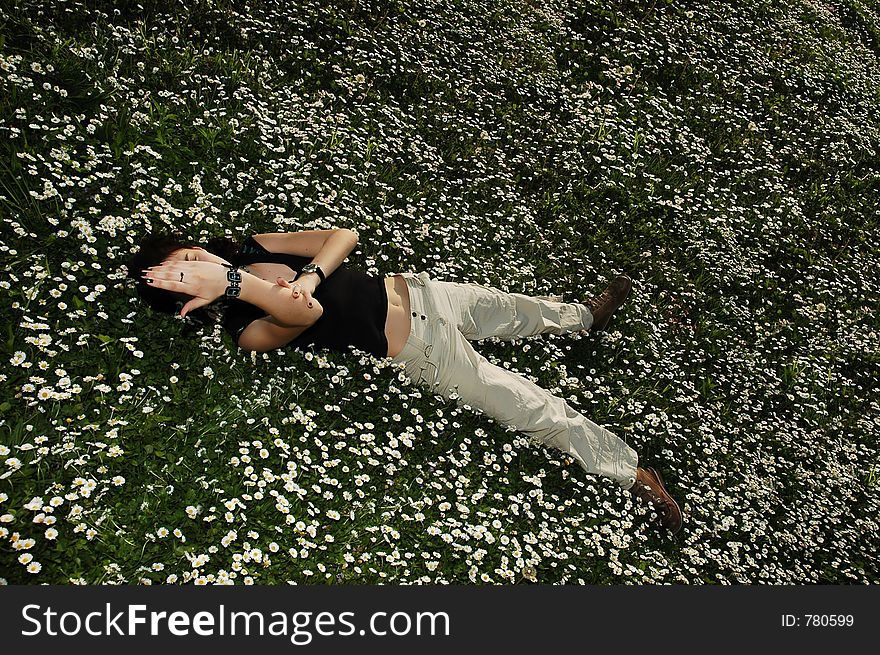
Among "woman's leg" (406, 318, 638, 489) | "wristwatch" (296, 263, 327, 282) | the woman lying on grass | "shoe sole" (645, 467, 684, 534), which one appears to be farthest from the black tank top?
"shoe sole" (645, 467, 684, 534)

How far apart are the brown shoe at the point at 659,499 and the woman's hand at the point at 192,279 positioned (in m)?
3.48

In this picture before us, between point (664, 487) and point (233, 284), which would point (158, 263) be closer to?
point (233, 284)

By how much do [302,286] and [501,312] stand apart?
202 cm

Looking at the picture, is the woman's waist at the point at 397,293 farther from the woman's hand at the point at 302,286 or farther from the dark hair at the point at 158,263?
the dark hair at the point at 158,263

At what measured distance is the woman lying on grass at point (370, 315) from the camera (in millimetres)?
4238

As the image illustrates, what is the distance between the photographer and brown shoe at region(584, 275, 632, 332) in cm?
668

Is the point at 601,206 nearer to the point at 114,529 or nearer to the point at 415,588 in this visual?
the point at 415,588

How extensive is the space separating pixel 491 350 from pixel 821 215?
20.6 ft

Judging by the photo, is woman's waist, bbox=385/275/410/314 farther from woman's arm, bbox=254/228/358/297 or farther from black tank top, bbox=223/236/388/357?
woman's arm, bbox=254/228/358/297

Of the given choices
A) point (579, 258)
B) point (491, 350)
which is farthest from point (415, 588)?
point (579, 258)

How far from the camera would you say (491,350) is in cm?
612

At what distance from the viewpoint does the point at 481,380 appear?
514 cm

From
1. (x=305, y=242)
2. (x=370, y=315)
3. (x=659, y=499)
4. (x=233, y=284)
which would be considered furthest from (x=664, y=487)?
(x=233, y=284)

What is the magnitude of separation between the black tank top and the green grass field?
0.35 m
